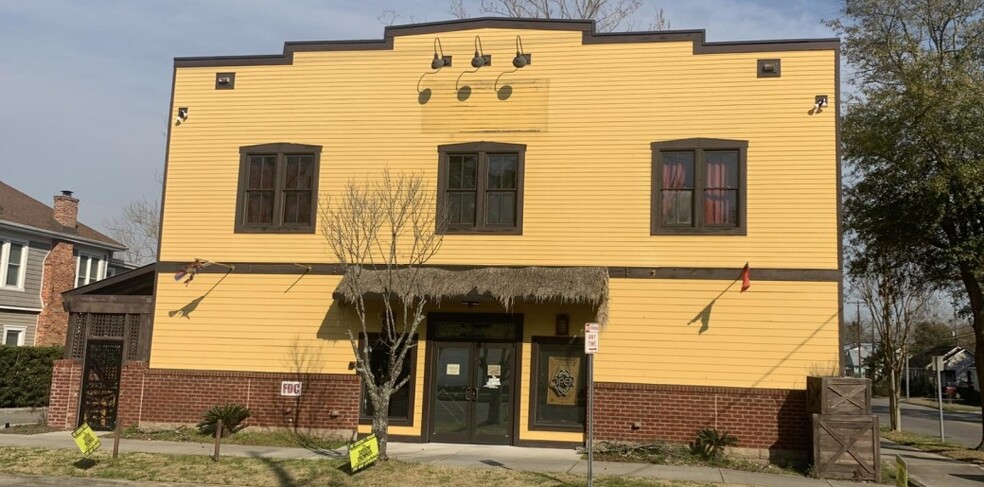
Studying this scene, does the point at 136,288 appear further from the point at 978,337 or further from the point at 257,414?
the point at 978,337

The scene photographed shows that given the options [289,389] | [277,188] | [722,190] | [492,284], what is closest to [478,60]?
[492,284]

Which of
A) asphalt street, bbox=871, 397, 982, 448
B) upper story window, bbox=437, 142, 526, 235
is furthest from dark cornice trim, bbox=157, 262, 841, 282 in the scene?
asphalt street, bbox=871, 397, 982, 448

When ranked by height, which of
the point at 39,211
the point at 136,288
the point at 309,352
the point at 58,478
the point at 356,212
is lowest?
the point at 58,478

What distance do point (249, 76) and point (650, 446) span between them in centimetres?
1188

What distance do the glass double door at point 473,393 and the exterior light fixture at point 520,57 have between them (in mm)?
5910

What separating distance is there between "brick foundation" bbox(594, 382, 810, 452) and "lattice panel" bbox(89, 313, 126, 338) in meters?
10.7

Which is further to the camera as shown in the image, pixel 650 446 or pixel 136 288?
pixel 136 288

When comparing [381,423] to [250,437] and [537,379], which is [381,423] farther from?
[250,437]

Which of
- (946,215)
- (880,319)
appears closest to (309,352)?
(946,215)

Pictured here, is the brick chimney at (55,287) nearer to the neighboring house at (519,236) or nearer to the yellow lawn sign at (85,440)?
the neighboring house at (519,236)

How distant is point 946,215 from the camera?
17625mm

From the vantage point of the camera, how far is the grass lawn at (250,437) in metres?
15.2

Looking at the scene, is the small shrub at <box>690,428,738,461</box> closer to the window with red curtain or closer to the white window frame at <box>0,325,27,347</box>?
the window with red curtain

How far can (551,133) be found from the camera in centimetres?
1594
